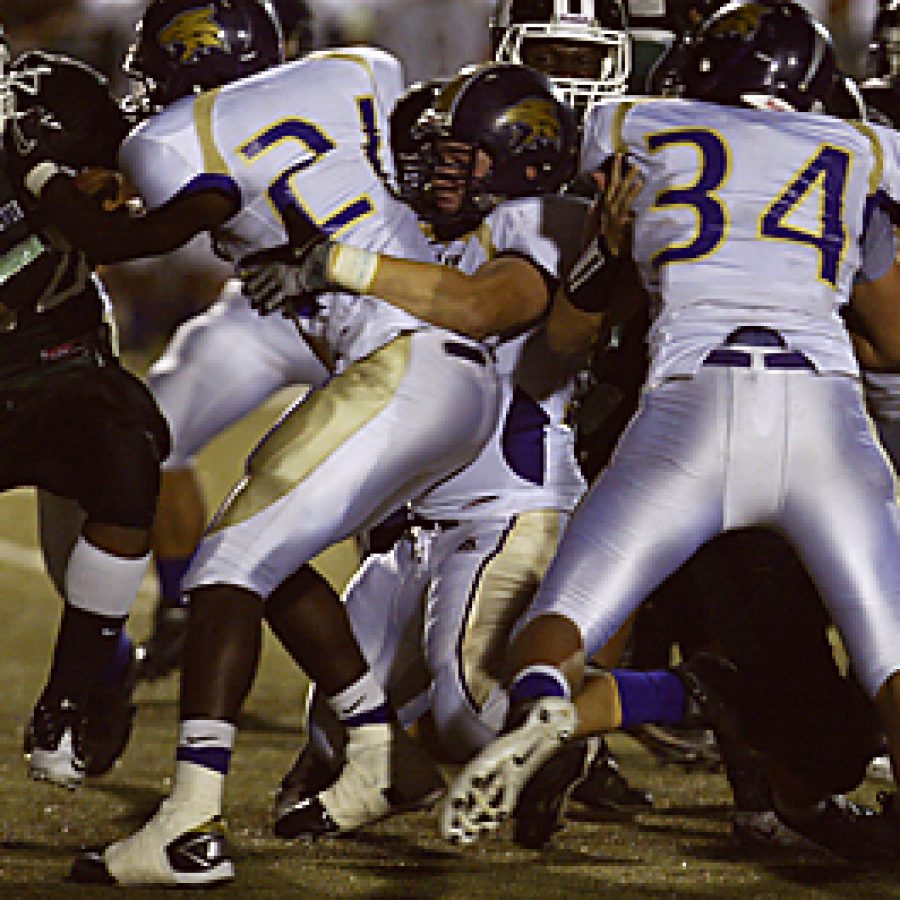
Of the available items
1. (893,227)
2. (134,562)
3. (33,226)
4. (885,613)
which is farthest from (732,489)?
(33,226)

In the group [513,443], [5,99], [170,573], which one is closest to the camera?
[513,443]

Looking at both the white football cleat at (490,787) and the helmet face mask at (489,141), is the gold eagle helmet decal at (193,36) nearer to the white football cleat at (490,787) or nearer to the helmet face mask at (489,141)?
the helmet face mask at (489,141)

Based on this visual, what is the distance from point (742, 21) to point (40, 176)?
1399 millimetres

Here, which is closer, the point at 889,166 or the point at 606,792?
the point at 889,166

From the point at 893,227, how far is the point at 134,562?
1518 mm

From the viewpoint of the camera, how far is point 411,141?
10.9ft

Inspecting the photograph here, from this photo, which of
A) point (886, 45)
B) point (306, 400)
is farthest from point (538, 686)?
point (886, 45)

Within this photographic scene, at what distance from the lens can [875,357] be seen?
312cm

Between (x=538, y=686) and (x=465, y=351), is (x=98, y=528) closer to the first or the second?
(x=465, y=351)

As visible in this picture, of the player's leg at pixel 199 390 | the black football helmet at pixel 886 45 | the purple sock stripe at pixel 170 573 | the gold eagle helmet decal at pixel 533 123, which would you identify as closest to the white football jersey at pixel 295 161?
the gold eagle helmet decal at pixel 533 123

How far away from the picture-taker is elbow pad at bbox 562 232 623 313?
291 centimetres

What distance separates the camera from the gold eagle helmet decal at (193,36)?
10.4ft

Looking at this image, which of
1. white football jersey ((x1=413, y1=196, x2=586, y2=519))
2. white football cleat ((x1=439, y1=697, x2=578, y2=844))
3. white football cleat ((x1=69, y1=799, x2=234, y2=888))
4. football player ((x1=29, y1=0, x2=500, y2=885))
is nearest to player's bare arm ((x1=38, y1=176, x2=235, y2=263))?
football player ((x1=29, y1=0, x2=500, y2=885))

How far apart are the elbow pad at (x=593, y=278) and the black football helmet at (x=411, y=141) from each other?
0.35 metres
